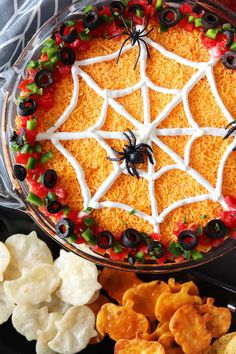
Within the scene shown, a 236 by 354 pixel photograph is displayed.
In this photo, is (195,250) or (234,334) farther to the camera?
(234,334)

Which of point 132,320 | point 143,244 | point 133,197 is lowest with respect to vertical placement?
point 132,320

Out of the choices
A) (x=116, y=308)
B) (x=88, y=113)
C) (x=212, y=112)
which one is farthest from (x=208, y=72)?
(x=116, y=308)

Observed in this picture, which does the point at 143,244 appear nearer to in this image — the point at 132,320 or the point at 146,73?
the point at 132,320

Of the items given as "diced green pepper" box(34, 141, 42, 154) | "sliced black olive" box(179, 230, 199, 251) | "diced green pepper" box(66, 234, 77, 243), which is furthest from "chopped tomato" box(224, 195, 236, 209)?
"diced green pepper" box(34, 141, 42, 154)

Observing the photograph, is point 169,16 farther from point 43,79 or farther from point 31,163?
A: point 31,163

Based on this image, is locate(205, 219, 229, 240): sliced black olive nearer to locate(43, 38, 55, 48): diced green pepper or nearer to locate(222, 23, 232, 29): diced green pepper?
locate(222, 23, 232, 29): diced green pepper

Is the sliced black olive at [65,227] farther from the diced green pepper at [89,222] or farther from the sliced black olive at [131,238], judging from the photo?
the sliced black olive at [131,238]
